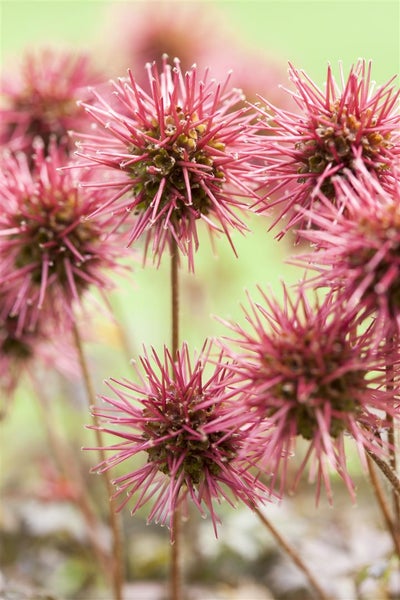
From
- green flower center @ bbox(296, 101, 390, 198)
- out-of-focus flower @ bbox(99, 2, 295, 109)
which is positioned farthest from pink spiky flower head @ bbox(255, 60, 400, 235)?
out-of-focus flower @ bbox(99, 2, 295, 109)

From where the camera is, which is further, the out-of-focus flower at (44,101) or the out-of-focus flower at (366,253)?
the out-of-focus flower at (44,101)

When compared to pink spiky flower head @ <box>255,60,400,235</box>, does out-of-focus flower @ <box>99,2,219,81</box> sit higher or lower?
higher

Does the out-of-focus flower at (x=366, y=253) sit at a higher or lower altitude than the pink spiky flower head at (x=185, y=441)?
higher

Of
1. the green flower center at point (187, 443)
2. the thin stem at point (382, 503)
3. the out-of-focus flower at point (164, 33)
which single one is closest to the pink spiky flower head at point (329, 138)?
the green flower center at point (187, 443)

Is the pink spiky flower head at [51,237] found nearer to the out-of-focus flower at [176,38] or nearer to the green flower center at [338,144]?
the green flower center at [338,144]

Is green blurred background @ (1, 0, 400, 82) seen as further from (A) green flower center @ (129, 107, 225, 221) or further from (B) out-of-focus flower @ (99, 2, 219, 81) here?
(A) green flower center @ (129, 107, 225, 221)

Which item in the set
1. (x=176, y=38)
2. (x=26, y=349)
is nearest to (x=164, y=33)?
(x=176, y=38)
